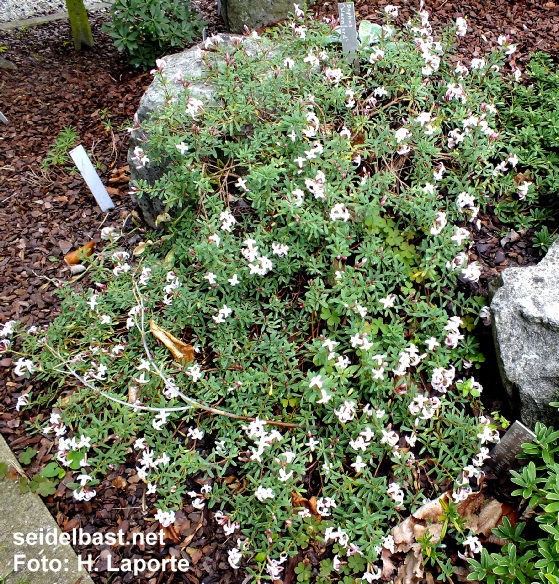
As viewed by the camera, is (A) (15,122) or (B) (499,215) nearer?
(B) (499,215)

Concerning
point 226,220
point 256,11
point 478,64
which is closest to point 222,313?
point 226,220

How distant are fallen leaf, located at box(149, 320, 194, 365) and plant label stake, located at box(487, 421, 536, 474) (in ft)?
5.62

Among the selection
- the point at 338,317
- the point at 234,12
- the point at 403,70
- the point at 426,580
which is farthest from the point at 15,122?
the point at 426,580

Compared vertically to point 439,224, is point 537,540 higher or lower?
lower

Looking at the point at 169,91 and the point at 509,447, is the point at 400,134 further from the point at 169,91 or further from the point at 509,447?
the point at 509,447

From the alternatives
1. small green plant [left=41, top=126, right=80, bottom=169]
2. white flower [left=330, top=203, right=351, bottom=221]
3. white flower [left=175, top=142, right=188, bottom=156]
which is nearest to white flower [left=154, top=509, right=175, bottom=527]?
white flower [left=330, top=203, right=351, bottom=221]

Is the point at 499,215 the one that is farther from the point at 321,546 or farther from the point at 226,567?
the point at 226,567

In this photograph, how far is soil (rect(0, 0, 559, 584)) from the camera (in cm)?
241

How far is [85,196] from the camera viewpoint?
4172 mm

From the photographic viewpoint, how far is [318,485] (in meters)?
2.45

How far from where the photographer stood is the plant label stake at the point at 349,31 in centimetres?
322

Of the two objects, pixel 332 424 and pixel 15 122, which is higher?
pixel 15 122

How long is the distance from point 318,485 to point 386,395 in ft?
1.96

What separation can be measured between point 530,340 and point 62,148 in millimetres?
4350
